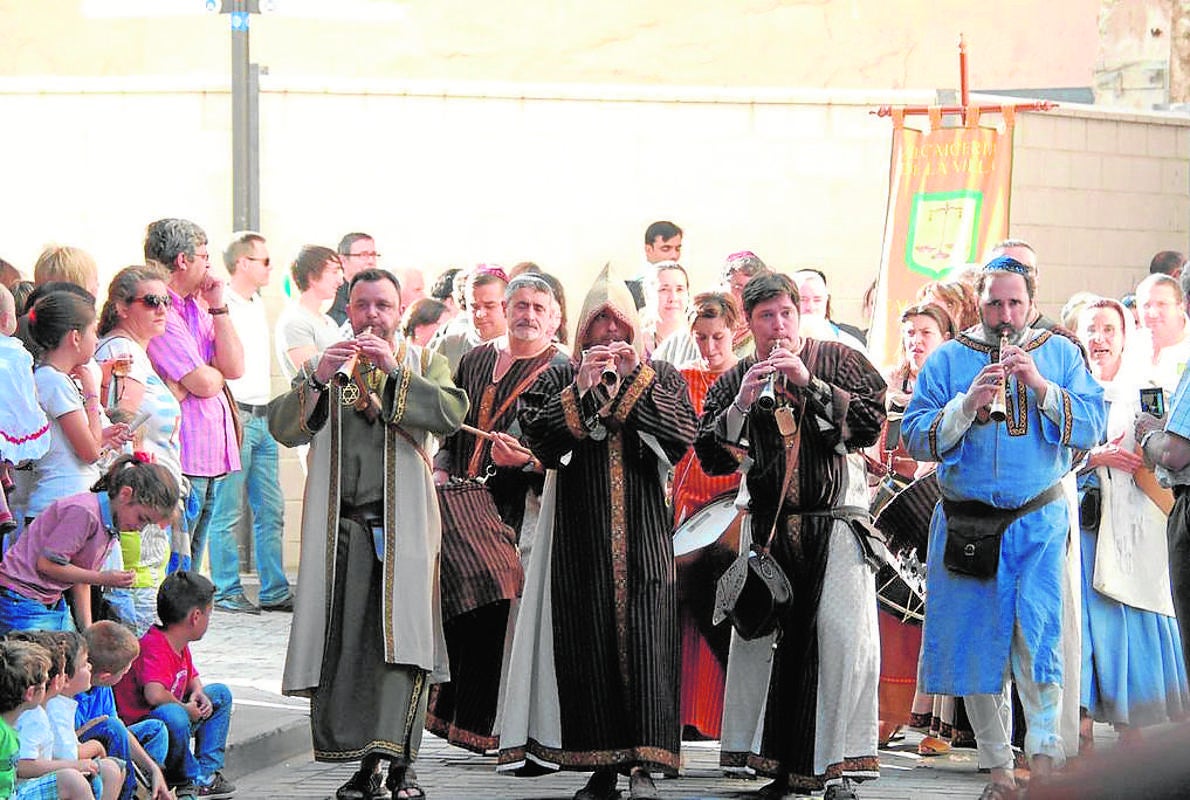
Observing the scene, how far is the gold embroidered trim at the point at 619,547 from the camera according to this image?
8.02 metres

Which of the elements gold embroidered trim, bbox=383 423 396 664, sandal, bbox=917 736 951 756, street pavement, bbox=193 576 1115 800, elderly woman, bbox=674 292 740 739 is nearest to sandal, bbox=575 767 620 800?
street pavement, bbox=193 576 1115 800

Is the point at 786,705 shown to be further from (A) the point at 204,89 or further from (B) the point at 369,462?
(A) the point at 204,89

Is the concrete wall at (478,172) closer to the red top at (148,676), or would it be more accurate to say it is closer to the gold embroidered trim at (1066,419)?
the red top at (148,676)

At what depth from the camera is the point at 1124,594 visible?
930 centimetres

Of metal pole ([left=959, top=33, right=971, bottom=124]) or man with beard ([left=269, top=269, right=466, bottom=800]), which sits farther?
metal pole ([left=959, top=33, right=971, bottom=124])

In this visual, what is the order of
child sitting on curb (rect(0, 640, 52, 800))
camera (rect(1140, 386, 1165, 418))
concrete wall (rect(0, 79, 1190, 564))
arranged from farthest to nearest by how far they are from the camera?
concrete wall (rect(0, 79, 1190, 564)) → camera (rect(1140, 386, 1165, 418)) → child sitting on curb (rect(0, 640, 52, 800))

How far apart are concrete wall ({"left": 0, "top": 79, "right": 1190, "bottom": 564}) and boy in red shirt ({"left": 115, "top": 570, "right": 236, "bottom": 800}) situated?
6116 millimetres

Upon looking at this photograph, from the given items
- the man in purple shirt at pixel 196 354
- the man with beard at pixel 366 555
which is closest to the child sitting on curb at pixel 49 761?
the man with beard at pixel 366 555

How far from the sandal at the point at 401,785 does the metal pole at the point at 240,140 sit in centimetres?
602

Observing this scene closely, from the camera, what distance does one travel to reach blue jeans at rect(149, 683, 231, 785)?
752 centimetres

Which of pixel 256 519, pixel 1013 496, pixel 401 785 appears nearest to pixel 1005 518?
pixel 1013 496

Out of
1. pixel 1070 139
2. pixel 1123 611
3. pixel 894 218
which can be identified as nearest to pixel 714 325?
pixel 1123 611

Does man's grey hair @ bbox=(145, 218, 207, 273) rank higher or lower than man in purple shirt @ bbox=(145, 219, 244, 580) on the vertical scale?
higher

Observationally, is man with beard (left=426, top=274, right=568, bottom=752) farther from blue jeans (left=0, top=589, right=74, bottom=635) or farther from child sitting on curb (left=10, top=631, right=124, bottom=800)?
child sitting on curb (left=10, top=631, right=124, bottom=800)
